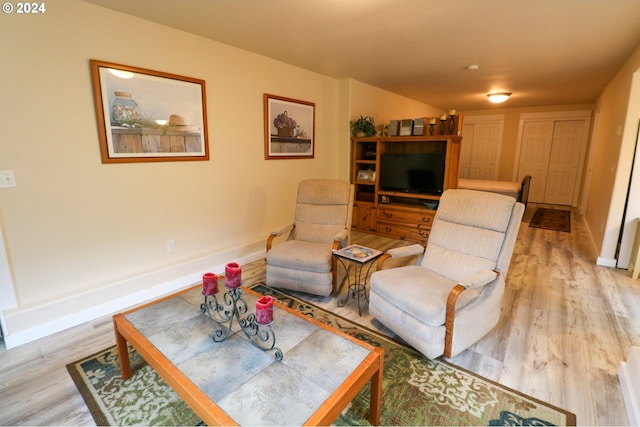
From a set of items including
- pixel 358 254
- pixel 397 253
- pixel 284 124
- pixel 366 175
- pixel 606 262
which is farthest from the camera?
pixel 366 175

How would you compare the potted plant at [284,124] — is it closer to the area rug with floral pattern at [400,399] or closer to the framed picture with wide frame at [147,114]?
the framed picture with wide frame at [147,114]

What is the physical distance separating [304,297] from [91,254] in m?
1.81

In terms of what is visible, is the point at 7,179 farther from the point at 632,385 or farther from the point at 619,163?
the point at 619,163

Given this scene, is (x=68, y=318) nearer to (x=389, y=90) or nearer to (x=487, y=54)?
(x=487, y=54)

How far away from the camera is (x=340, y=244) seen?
3.04m

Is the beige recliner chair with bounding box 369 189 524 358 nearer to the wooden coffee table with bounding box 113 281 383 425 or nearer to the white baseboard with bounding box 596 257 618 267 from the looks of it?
the wooden coffee table with bounding box 113 281 383 425

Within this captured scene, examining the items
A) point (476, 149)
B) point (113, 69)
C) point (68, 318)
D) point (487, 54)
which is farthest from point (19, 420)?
point (476, 149)

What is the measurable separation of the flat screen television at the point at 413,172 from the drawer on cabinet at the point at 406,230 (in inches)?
20.0

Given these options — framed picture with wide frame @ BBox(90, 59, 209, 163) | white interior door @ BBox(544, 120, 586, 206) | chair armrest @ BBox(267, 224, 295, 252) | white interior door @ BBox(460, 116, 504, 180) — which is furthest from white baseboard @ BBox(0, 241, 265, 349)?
white interior door @ BBox(544, 120, 586, 206)

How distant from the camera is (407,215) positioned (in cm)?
455

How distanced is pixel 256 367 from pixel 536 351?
1.93 m

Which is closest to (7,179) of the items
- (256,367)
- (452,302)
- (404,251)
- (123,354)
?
(123,354)

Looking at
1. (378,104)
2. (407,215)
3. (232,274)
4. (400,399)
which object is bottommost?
(400,399)

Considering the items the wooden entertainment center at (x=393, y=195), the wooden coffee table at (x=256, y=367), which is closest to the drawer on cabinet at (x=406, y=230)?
the wooden entertainment center at (x=393, y=195)
